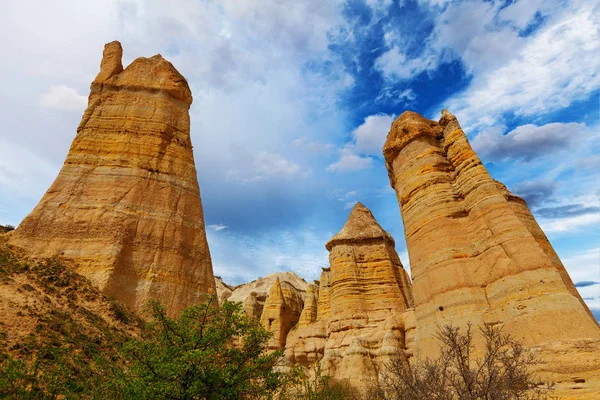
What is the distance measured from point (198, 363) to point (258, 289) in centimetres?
4682

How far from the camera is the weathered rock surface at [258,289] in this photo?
44722 mm

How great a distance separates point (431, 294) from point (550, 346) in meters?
5.55

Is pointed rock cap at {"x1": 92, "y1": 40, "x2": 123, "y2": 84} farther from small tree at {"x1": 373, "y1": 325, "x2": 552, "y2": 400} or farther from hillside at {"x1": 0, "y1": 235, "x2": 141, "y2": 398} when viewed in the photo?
small tree at {"x1": 373, "y1": 325, "x2": 552, "y2": 400}

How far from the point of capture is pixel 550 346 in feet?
34.8

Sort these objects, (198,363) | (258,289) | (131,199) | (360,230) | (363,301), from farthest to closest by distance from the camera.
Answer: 1. (258,289)
2. (360,230)
3. (363,301)
4. (131,199)
5. (198,363)

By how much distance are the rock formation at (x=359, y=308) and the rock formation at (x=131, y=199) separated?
9767 mm

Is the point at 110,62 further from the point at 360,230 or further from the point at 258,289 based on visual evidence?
the point at 258,289

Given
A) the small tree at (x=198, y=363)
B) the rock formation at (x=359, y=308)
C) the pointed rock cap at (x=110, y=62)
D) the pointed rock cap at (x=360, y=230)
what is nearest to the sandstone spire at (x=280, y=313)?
the rock formation at (x=359, y=308)

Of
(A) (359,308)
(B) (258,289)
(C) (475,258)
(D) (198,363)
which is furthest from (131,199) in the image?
(B) (258,289)

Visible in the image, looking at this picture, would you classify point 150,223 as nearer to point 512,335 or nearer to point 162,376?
point 162,376

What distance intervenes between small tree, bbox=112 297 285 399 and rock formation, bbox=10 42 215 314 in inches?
400

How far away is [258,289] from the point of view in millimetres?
53406

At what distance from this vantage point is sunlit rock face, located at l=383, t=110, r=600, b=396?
10664 millimetres

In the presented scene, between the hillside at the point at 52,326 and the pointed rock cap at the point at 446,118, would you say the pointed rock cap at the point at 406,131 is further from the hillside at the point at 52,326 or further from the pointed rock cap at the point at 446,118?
the hillside at the point at 52,326
